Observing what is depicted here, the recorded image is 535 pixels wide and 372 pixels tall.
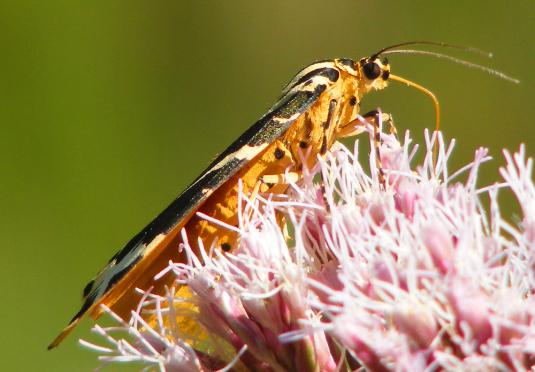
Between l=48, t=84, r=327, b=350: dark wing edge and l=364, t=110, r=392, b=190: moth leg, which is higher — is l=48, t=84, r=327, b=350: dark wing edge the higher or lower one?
the higher one

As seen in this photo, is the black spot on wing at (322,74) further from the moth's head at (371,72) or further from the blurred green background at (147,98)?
the blurred green background at (147,98)

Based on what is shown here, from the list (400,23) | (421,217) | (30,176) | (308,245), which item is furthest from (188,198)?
(400,23)

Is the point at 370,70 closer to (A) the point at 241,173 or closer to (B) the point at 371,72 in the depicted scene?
(B) the point at 371,72

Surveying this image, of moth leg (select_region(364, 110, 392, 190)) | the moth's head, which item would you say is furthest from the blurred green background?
moth leg (select_region(364, 110, 392, 190))

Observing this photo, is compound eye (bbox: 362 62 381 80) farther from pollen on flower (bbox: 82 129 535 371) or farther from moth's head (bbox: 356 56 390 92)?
pollen on flower (bbox: 82 129 535 371)

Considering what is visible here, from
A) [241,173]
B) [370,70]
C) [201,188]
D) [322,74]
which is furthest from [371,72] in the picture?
[201,188]

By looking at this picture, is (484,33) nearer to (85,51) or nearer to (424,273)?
(85,51)
